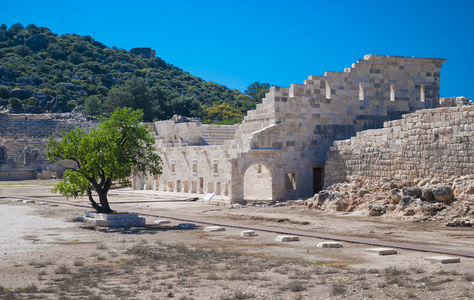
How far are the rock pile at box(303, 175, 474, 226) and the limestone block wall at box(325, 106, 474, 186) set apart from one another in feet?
1.45

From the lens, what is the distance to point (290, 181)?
26.8 m

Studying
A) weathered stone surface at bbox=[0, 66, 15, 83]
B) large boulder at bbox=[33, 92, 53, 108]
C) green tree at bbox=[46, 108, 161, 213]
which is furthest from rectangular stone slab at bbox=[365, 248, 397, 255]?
weathered stone surface at bbox=[0, 66, 15, 83]

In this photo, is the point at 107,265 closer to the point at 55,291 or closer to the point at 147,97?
the point at 55,291

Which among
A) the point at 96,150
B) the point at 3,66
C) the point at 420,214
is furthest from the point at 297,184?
the point at 3,66

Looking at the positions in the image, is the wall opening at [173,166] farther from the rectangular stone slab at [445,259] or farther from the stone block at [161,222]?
the rectangular stone slab at [445,259]

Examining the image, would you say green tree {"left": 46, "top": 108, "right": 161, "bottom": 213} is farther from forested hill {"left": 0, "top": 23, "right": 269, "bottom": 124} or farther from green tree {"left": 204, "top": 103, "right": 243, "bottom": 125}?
green tree {"left": 204, "top": 103, "right": 243, "bottom": 125}

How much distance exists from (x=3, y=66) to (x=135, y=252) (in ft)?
296

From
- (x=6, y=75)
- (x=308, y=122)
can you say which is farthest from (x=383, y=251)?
(x=6, y=75)

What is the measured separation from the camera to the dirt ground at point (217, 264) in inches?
343

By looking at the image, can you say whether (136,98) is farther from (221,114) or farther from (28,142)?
(28,142)

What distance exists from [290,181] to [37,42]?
101 meters

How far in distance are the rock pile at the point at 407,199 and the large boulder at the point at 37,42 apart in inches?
4067

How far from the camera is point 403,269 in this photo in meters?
10.1

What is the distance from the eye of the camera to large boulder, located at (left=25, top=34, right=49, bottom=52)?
113812 millimetres
